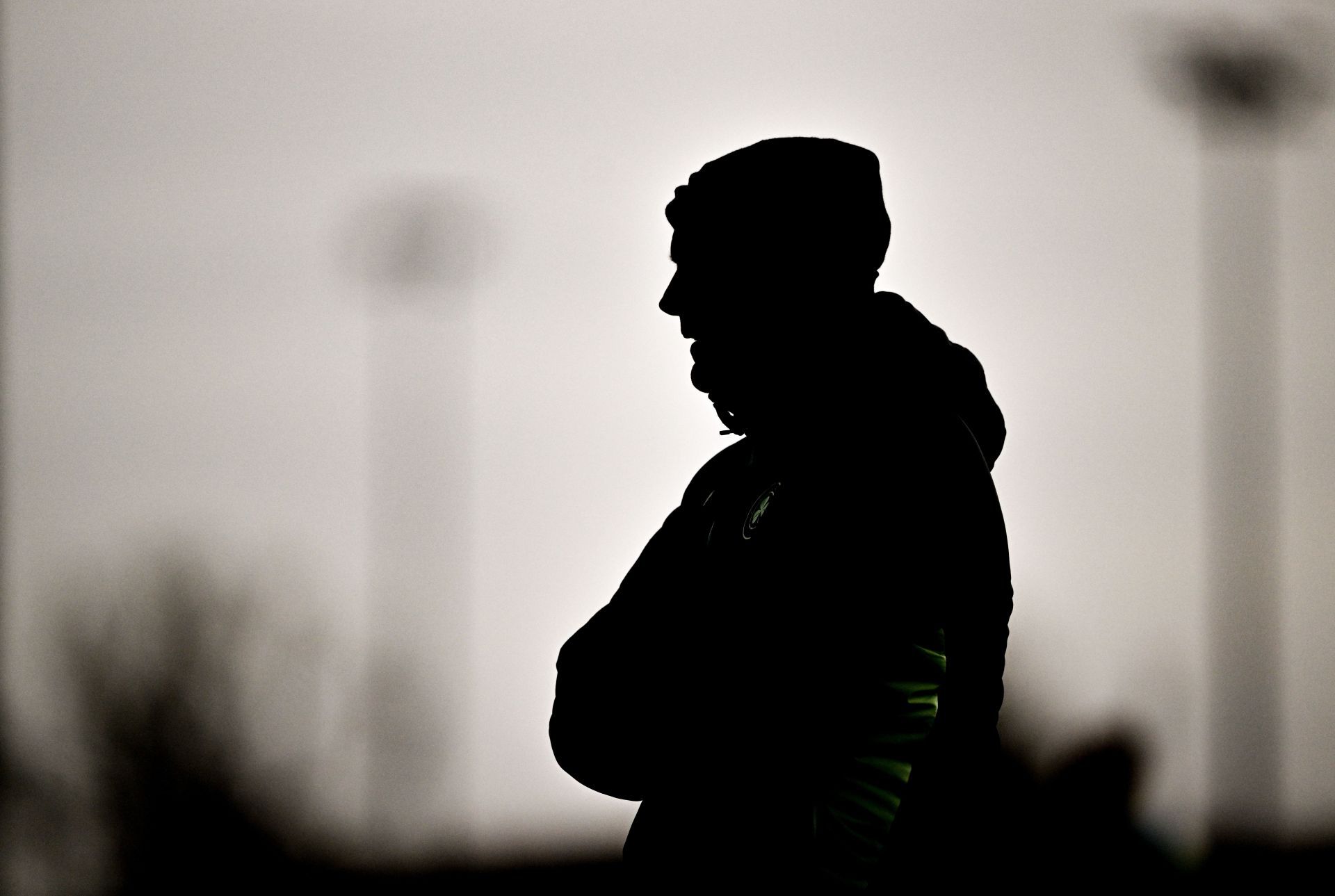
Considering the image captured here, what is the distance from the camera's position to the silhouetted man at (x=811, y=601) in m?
1.62

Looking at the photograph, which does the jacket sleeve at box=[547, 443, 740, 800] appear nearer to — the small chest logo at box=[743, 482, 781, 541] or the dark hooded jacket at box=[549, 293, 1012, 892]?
the dark hooded jacket at box=[549, 293, 1012, 892]

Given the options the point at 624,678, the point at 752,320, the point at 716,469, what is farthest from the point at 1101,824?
the point at 752,320

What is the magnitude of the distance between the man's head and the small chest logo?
0.35 ft

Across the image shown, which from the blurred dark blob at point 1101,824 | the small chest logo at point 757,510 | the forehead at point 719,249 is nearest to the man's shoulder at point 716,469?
the small chest logo at point 757,510

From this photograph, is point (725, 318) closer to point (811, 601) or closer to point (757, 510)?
point (757, 510)

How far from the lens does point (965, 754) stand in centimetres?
167

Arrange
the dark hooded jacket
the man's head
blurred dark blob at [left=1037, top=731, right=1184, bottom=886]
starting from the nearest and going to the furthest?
the dark hooded jacket, the man's head, blurred dark blob at [left=1037, top=731, right=1184, bottom=886]

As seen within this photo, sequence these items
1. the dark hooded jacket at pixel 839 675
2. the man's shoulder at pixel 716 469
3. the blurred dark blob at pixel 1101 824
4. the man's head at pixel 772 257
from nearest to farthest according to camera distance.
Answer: the dark hooded jacket at pixel 839 675, the man's head at pixel 772 257, the man's shoulder at pixel 716 469, the blurred dark blob at pixel 1101 824

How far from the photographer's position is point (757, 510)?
1.81 metres

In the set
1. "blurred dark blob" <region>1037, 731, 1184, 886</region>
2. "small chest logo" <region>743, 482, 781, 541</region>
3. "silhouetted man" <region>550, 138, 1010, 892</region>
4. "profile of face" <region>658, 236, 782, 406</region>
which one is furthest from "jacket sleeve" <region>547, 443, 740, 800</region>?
"blurred dark blob" <region>1037, 731, 1184, 886</region>

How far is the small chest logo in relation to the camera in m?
1.78

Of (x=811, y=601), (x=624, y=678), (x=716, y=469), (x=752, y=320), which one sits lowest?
(x=624, y=678)

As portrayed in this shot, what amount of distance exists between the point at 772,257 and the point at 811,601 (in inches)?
16.3

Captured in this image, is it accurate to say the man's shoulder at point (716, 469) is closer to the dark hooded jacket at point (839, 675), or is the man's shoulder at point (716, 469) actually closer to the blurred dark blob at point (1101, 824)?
the dark hooded jacket at point (839, 675)
